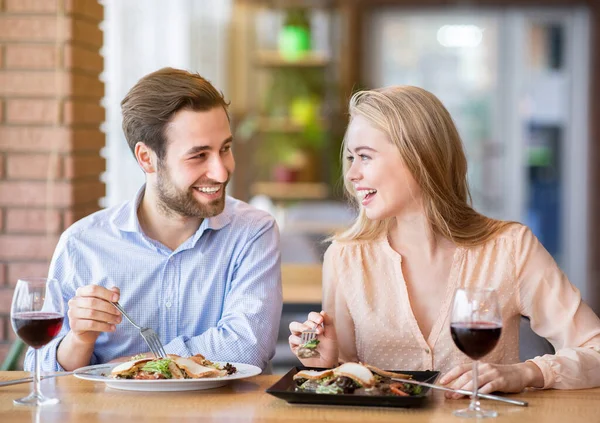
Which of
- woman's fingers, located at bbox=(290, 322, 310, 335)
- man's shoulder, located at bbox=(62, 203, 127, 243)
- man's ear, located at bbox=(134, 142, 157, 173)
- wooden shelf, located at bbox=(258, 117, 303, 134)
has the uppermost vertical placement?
wooden shelf, located at bbox=(258, 117, 303, 134)

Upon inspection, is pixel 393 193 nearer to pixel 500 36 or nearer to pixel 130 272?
pixel 130 272

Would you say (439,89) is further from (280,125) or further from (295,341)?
(295,341)

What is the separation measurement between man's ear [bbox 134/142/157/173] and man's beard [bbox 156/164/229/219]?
5 centimetres

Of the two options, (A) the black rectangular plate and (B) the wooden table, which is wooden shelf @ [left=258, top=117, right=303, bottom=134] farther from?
(A) the black rectangular plate

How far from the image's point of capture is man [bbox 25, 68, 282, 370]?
7.72 feet

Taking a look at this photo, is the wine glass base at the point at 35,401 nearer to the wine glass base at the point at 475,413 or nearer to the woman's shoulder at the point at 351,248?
the wine glass base at the point at 475,413

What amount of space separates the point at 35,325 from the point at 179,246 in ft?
2.33

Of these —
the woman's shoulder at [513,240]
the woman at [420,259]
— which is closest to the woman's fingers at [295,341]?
the woman at [420,259]

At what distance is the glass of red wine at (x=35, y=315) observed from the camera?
1.74 m

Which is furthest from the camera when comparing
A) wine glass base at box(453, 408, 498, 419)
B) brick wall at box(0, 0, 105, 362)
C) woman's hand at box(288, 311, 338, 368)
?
brick wall at box(0, 0, 105, 362)

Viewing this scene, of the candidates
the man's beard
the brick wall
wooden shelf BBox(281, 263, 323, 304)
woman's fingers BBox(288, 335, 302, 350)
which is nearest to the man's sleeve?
the man's beard

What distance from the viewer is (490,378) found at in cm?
182

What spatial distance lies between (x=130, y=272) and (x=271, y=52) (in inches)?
223

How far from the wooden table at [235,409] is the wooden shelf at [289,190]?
579cm
